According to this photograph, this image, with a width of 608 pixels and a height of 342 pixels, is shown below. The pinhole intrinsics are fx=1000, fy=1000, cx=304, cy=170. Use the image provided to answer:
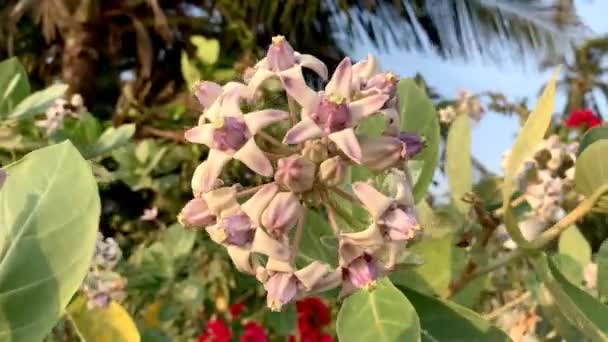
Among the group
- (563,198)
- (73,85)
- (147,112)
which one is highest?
(563,198)

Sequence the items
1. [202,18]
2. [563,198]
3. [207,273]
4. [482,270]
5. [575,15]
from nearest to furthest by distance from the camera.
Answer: [482,270] → [563,198] → [207,273] → [202,18] → [575,15]

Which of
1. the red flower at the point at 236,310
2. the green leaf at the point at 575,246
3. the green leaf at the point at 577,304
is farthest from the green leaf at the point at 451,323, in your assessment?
the red flower at the point at 236,310

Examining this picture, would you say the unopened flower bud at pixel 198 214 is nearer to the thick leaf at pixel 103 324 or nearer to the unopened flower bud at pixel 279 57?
the unopened flower bud at pixel 279 57

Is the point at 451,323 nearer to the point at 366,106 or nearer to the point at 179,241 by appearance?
the point at 366,106

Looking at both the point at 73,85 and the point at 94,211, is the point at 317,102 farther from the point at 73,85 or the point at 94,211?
the point at 73,85

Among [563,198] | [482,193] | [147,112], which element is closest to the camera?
[482,193]

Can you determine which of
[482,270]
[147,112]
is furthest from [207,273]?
[482,270]

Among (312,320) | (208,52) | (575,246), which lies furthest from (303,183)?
(208,52)
